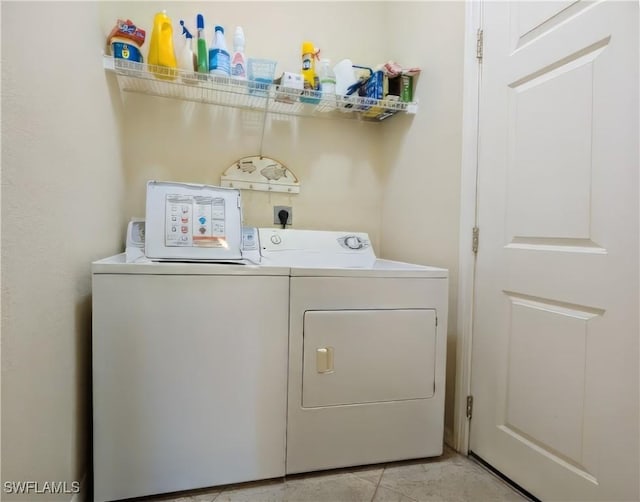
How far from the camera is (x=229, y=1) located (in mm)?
2000

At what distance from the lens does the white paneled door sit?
102 centimetres

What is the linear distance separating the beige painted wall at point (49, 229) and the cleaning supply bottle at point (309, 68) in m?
0.98

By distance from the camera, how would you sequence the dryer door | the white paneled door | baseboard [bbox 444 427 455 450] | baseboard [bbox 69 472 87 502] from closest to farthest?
the white paneled door
baseboard [bbox 69 472 87 502]
the dryer door
baseboard [bbox 444 427 455 450]

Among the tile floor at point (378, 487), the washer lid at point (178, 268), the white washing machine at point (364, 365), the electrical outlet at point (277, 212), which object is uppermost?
the electrical outlet at point (277, 212)

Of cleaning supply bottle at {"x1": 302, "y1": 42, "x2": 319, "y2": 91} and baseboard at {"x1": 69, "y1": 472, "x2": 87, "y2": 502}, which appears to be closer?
baseboard at {"x1": 69, "y1": 472, "x2": 87, "y2": 502}

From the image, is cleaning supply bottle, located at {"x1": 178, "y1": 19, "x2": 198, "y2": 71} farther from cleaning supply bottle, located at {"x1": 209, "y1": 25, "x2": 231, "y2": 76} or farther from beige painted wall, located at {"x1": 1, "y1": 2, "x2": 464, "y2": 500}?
beige painted wall, located at {"x1": 1, "y1": 2, "x2": 464, "y2": 500}

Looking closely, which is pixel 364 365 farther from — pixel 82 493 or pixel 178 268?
pixel 82 493

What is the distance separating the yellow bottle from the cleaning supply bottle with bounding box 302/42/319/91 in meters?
0.67

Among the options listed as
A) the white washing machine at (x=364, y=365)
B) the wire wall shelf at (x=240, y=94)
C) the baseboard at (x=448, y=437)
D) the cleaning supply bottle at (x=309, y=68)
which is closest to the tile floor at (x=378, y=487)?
the white washing machine at (x=364, y=365)

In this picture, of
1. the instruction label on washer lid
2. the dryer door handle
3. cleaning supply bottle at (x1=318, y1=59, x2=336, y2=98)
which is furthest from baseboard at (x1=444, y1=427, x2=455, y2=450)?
cleaning supply bottle at (x1=318, y1=59, x2=336, y2=98)

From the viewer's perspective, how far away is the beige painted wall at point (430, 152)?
1682 millimetres

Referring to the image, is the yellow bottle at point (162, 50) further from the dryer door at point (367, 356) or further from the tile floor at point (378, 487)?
the tile floor at point (378, 487)

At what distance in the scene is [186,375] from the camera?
1.26 m

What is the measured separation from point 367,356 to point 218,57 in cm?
154
